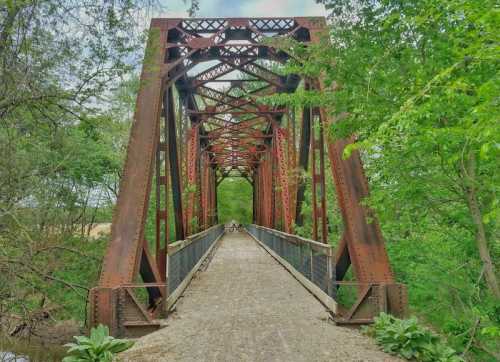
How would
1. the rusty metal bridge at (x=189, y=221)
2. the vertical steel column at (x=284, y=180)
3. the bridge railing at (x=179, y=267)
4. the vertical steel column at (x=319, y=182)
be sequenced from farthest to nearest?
1. the vertical steel column at (x=284, y=180)
2. the vertical steel column at (x=319, y=182)
3. the bridge railing at (x=179, y=267)
4. the rusty metal bridge at (x=189, y=221)

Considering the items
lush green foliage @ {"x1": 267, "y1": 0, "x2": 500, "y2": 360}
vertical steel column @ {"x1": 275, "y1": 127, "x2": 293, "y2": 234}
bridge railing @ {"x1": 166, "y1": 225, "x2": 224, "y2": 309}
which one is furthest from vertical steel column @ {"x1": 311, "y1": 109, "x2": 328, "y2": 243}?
vertical steel column @ {"x1": 275, "y1": 127, "x2": 293, "y2": 234}

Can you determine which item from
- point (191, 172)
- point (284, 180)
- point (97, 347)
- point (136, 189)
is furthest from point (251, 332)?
point (191, 172)

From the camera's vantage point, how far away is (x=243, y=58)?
1088 cm

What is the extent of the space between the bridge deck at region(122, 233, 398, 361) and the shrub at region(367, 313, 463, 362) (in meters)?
0.15

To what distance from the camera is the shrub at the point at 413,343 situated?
3.97m

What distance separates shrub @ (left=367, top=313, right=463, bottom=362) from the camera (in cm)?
397

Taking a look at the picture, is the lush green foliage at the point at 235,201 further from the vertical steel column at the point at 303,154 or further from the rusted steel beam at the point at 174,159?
the rusted steel beam at the point at 174,159

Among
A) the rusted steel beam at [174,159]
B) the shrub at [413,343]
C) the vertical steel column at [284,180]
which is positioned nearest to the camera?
the shrub at [413,343]

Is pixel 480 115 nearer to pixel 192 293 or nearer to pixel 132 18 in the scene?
pixel 132 18

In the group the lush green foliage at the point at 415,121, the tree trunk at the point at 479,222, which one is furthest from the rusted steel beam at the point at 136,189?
the tree trunk at the point at 479,222

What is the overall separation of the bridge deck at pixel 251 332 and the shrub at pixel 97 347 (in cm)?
15

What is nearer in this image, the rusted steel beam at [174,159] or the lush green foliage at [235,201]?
the rusted steel beam at [174,159]

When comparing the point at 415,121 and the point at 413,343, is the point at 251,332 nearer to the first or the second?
the point at 413,343

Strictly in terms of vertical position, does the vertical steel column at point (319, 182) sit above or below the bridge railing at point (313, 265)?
above
